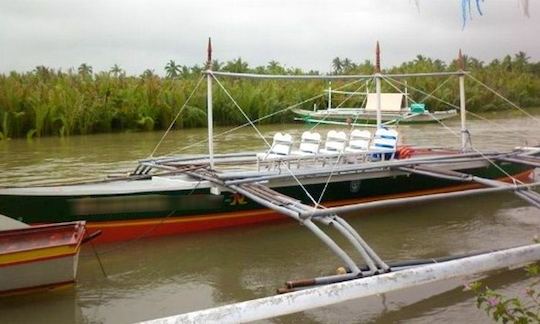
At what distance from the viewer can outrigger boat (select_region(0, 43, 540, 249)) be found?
23.6ft

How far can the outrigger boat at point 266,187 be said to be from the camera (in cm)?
719

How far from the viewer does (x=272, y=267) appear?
6.73 metres

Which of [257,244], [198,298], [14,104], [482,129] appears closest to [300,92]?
[482,129]

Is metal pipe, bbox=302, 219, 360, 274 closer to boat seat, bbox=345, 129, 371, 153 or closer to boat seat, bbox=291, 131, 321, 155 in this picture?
boat seat, bbox=291, 131, 321, 155

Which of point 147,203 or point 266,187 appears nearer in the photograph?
point 266,187

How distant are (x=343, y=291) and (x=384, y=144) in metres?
5.52

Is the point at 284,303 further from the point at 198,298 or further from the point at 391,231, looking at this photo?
the point at 391,231

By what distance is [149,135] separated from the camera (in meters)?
22.0

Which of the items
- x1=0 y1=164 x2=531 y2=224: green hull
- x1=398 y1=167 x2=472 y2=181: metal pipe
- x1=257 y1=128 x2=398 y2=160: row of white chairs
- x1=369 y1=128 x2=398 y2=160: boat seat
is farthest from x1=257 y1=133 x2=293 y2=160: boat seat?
x1=398 y1=167 x2=472 y2=181: metal pipe

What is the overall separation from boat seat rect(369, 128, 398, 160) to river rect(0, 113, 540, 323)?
35.5 inches

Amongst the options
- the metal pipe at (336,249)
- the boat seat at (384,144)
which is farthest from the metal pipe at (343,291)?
the boat seat at (384,144)

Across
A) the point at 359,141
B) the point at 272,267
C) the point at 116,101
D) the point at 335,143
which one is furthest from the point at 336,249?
the point at 116,101

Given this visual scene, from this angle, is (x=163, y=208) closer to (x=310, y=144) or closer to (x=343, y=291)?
(x=310, y=144)

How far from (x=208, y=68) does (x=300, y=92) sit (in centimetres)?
2126
